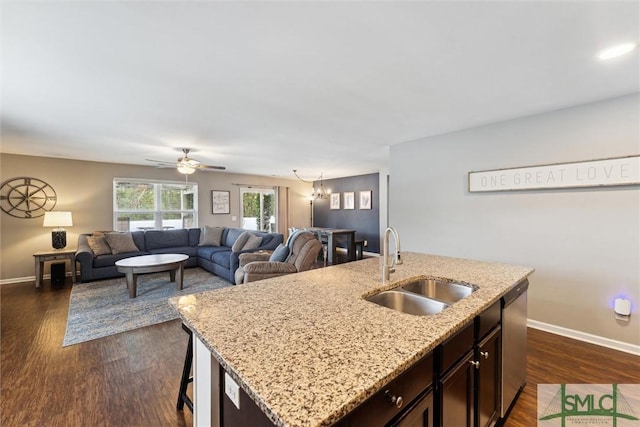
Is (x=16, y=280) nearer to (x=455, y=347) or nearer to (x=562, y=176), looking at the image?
(x=455, y=347)

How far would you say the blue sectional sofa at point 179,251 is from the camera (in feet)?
15.0

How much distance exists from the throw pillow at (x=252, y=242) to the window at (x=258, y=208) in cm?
281

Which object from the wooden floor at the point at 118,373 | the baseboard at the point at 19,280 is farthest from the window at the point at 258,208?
the wooden floor at the point at 118,373

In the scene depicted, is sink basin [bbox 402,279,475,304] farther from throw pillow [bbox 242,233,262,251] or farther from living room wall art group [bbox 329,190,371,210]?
living room wall art group [bbox 329,190,371,210]

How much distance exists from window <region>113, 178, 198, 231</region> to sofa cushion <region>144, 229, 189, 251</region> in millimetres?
695

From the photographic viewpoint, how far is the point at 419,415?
0.98 metres

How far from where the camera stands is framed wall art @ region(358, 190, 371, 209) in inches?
294

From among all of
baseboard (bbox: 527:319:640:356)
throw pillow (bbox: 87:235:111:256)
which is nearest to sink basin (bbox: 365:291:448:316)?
baseboard (bbox: 527:319:640:356)

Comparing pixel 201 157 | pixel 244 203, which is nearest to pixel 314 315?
pixel 201 157

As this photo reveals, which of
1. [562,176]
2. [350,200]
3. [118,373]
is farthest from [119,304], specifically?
[350,200]

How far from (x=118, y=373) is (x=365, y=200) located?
20.9ft

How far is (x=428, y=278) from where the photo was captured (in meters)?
1.90

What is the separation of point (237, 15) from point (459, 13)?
3.98 ft

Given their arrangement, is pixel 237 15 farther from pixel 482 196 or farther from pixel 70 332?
pixel 70 332
